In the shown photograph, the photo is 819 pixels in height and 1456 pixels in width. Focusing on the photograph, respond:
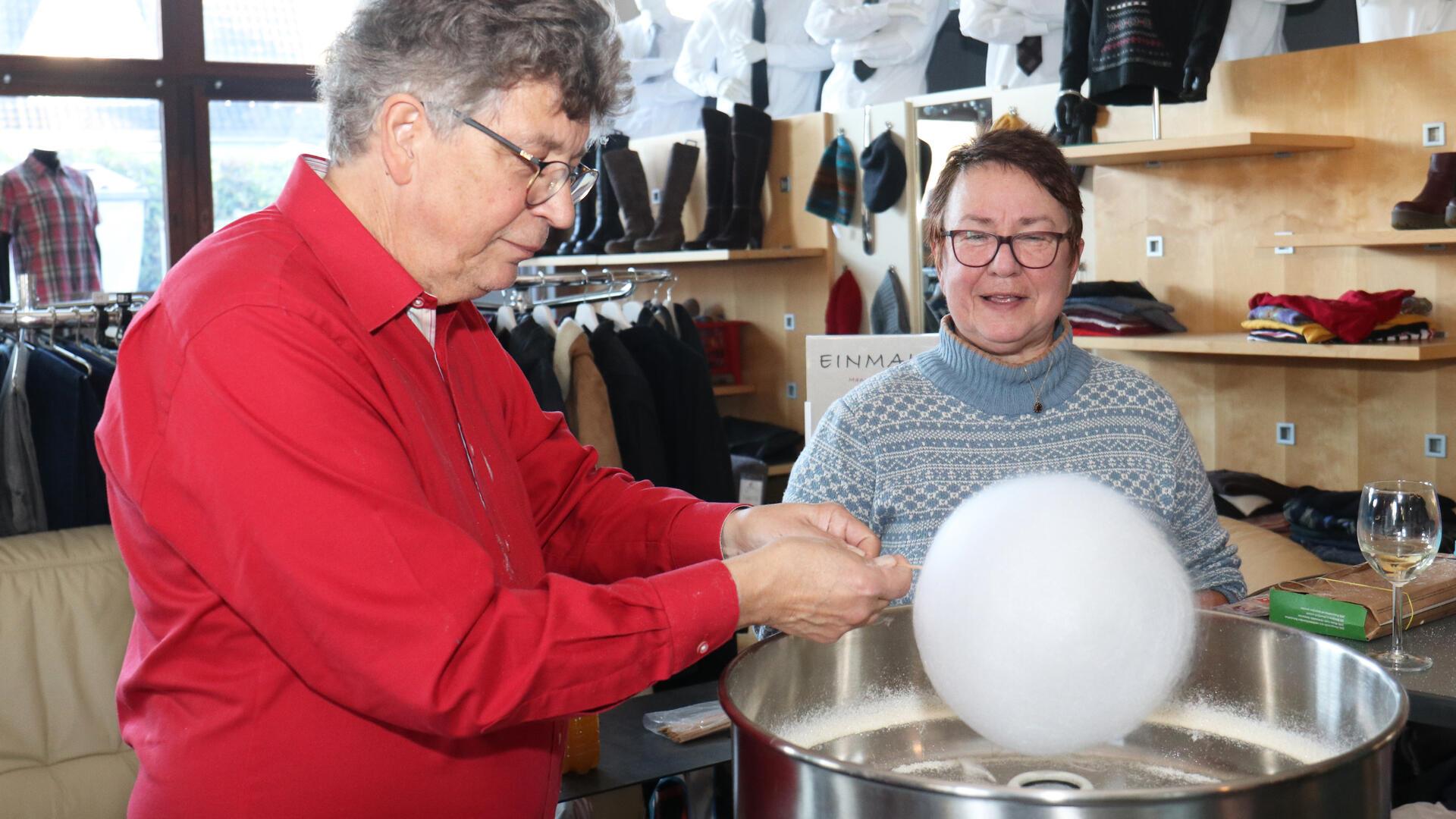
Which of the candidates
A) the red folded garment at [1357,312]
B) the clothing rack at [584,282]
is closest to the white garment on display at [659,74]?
the clothing rack at [584,282]

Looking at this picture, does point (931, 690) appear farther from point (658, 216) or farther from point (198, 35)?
point (198, 35)

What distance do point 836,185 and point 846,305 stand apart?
400mm

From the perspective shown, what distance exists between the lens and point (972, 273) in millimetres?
1751

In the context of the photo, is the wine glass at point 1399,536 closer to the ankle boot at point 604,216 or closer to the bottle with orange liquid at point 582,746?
the bottle with orange liquid at point 582,746

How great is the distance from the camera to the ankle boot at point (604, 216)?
4838 mm

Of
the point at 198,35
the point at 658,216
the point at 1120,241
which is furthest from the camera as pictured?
the point at 198,35

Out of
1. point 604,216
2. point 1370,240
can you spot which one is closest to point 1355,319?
point 1370,240

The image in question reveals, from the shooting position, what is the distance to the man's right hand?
3.37 feet

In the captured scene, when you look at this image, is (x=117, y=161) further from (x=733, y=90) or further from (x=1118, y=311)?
(x=1118, y=311)

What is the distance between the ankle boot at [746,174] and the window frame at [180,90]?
108 inches

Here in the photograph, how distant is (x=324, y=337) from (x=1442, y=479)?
276 cm

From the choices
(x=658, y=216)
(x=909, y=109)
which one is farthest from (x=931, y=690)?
(x=658, y=216)

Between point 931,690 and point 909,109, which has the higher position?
point 909,109

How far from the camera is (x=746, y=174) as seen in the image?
455cm
